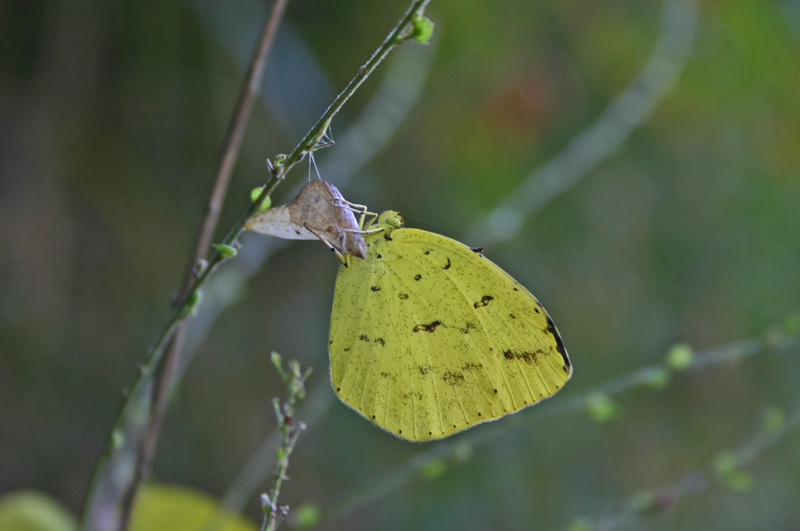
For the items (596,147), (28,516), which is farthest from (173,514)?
(596,147)

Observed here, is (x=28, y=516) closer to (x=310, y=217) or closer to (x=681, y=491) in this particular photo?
(x=310, y=217)

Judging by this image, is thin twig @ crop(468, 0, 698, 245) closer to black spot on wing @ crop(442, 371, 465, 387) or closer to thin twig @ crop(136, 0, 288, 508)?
black spot on wing @ crop(442, 371, 465, 387)

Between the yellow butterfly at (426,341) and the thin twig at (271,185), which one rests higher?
the yellow butterfly at (426,341)

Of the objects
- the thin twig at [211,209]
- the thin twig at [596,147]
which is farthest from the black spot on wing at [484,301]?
the thin twig at [211,209]

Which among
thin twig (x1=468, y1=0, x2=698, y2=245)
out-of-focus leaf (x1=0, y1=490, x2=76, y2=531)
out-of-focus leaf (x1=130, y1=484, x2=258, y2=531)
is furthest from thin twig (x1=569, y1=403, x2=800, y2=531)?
out-of-focus leaf (x1=0, y1=490, x2=76, y2=531)

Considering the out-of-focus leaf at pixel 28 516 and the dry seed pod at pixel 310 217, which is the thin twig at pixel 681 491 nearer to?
the dry seed pod at pixel 310 217

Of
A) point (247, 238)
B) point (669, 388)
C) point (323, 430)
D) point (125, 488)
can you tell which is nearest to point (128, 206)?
point (247, 238)

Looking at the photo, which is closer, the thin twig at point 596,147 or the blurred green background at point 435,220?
the thin twig at point 596,147

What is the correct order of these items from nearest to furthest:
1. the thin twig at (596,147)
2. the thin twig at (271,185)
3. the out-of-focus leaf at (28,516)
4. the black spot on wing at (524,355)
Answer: the thin twig at (271,185) < the black spot on wing at (524,355) < the out-of-focus leaf at (28,516) < the thin twig at (596,147)
